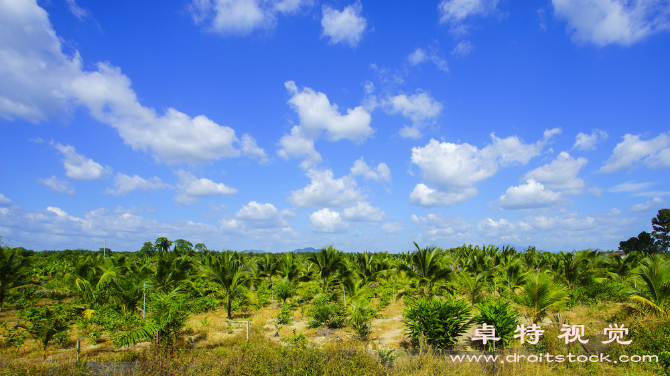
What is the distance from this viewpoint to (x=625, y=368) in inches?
323

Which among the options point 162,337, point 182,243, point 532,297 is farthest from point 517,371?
point 182,243

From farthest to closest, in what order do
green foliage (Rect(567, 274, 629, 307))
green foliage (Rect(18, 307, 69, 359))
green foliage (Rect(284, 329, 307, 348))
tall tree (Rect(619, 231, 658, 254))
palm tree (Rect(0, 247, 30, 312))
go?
tall tree (Rect(619, 231, 658, 254)), green foliage (Rect(567, 274, 629, 307)), palm tree (Rect(0, 247, 30, 312)), green foliage (Rect(18, 307, 69, 359)), green foliage (Rect(284, 329, 307, 348))

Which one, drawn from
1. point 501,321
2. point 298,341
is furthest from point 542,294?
point 298,341

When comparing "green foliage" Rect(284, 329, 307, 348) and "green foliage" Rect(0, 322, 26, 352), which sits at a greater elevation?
"green foliage" Rect(0, 322, 26, 352)

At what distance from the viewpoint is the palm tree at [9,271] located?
17.3 meters

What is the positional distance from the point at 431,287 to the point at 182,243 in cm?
3988

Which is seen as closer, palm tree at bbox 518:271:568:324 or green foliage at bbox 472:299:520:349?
green foliage at bbox 472:299:520:349

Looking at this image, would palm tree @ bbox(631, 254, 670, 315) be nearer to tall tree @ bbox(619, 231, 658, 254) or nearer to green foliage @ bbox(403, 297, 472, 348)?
green foliage @ bbox(403, 297, 472, 348)

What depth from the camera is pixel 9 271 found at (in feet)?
57.5

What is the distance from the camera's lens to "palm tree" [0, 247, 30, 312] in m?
17.3

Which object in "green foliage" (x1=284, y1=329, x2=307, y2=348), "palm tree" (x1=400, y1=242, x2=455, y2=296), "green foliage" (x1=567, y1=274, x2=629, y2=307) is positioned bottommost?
"green foliage" (x1=567, y1=274, x2=629, y2=307)

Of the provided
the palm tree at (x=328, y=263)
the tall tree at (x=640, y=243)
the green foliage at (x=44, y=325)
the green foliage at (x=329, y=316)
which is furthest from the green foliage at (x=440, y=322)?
the tall tree at (x=640, y=243)

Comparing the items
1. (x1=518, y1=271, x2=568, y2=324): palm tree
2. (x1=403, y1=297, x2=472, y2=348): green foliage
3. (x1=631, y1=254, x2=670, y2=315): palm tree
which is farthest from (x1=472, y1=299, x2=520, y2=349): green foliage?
(x1=631, y1=254, x2=670, y2=315): palm tree

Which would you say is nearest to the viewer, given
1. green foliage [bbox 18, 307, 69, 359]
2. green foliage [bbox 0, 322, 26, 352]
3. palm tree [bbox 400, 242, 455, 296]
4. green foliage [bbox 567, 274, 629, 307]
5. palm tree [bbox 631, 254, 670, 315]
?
green foliage [bbox 0, 322, 26, 352]
